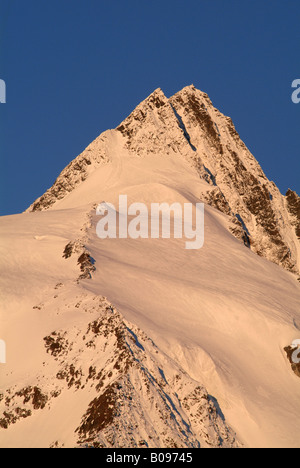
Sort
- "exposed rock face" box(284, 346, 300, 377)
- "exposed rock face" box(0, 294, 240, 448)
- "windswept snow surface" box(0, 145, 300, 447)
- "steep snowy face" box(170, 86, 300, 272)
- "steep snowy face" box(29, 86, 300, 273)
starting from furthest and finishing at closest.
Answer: "steep snowy face" box(29, 86, 300, 273), "steep snowy face" box(170, 86, 300, 272), "exposed rock face" box(284, 346, 300, 377), "windswept snow surface" box(0, 145, 300, 447), "exposed rock face" box(0, 294, 240, 448)

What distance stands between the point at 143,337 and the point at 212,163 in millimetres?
69767

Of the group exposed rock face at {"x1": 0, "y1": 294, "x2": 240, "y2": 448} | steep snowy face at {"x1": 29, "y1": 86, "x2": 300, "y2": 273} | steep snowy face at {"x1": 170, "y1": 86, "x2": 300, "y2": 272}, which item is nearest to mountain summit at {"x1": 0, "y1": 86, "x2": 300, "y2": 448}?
exposed rock face at {"x1": 0, "y1": 294, "x2": 240, "y2": 448}

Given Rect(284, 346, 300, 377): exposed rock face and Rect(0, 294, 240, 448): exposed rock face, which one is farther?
Rect(284, 346, 300, 377): exposed rock face

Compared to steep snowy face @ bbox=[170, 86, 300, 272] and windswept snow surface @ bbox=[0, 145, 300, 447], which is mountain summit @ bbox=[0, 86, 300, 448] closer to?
windswept snow surface @ bbox=[0, 145, 300, 447]

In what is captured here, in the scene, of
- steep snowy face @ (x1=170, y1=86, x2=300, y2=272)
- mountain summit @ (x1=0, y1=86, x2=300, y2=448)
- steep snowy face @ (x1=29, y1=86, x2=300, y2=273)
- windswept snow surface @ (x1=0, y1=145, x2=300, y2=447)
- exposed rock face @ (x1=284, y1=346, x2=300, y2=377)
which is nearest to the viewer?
mountain summit @ (x1=0, y1=86, x2=300, y2=448)

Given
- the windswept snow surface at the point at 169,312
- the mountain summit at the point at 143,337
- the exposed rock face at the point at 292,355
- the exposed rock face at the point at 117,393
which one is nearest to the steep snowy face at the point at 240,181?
the mountain summit at the point at 143,337

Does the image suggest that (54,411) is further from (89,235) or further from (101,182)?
(101,182)

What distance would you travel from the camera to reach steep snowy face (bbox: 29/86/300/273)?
113m

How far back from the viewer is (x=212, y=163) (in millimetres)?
121688

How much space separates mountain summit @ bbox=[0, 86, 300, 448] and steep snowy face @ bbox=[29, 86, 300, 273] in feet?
55.4

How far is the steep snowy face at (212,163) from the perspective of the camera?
11325cm

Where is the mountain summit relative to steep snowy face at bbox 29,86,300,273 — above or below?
below
